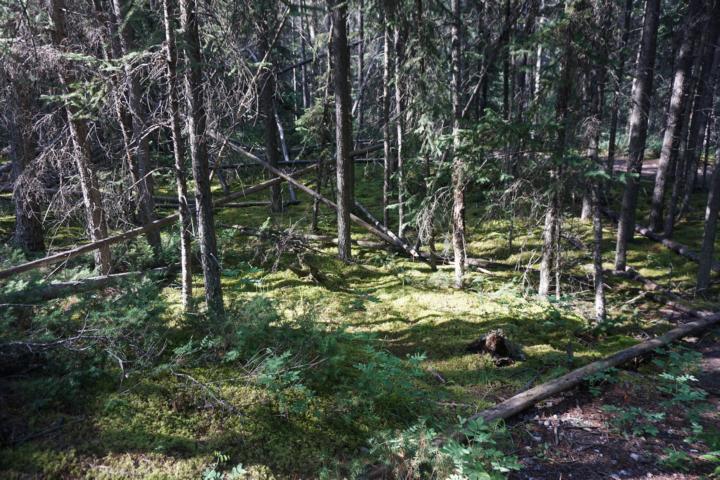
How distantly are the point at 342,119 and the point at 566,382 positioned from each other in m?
7.61

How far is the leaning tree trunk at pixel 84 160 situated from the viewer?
7.44 m

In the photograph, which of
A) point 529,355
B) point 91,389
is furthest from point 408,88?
point 91,389

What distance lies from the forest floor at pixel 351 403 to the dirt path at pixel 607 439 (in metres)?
0.02

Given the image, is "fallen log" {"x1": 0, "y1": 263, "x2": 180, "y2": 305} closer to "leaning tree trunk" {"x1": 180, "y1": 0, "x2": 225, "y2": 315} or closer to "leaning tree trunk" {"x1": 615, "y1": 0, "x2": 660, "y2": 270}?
"leaning tree trunk" {"x1": 180, "y1": 0, "x2": 225, "y2": 315}

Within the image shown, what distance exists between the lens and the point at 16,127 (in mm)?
10156

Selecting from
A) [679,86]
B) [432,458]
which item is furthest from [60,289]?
[679,86]

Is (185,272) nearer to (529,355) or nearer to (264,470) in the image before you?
(264,470)

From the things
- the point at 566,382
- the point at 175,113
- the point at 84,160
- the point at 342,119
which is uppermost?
the point at 342,119

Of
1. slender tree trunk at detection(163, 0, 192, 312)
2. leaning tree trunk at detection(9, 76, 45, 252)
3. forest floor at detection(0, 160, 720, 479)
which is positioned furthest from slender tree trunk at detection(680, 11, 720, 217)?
leaning tree trunk at detection(9, 76, 45, 252)

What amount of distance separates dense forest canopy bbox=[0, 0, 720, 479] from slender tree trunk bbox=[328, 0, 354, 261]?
76 mm

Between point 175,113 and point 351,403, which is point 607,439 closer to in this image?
point 351,403

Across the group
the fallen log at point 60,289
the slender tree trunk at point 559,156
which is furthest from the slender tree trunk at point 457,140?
the fallen log at point 60,289

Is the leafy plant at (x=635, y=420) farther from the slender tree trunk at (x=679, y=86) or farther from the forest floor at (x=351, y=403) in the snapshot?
the slender tree trunk at (x=679, y=86)

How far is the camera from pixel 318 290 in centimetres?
952
